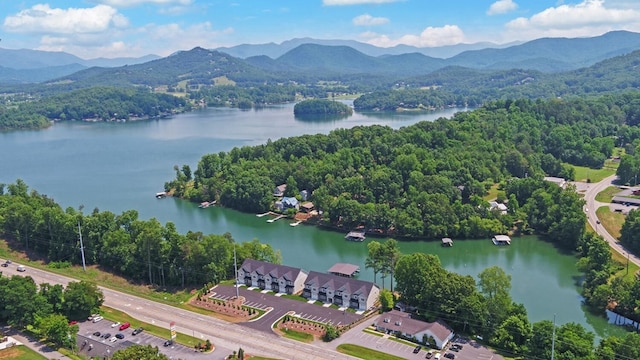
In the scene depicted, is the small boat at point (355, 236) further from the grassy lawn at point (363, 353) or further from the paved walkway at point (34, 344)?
the paved walkway at point (34, 344)

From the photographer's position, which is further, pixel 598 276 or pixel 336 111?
pixel 336 111

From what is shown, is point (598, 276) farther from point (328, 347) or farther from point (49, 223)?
point (49, 223)

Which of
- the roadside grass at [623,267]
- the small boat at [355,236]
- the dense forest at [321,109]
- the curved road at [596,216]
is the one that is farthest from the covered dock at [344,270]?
the dense forest at [321,109]

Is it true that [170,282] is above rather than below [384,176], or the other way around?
below

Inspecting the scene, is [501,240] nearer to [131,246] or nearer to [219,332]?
[219,332]

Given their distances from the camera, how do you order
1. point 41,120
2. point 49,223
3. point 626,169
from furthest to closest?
point 41,120 → point 626,169 → point 49,223

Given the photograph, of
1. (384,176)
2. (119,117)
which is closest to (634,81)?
(384,176)
